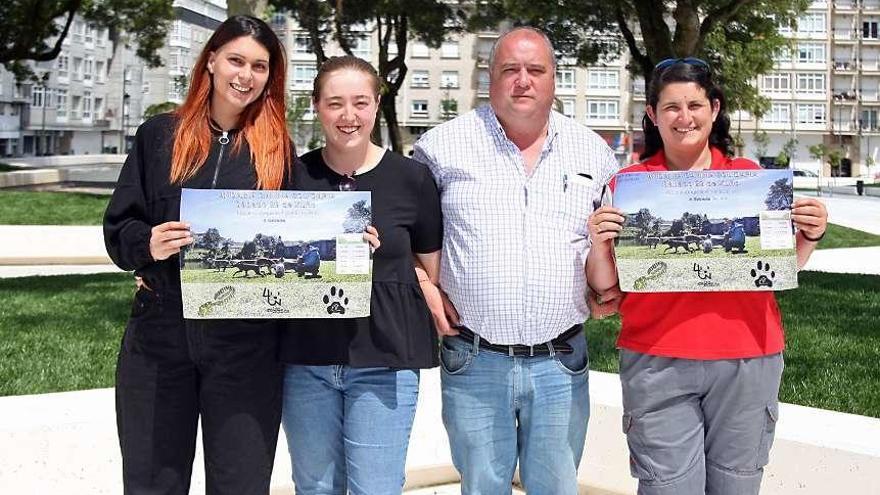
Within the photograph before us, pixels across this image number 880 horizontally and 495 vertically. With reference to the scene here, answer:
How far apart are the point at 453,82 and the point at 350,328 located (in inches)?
2650

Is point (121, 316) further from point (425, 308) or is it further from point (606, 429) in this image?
point (425, 308)

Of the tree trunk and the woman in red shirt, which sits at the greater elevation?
the tree trunk

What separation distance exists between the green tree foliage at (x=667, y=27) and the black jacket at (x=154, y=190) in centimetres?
1303

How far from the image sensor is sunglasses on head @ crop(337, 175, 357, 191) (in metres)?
2.96

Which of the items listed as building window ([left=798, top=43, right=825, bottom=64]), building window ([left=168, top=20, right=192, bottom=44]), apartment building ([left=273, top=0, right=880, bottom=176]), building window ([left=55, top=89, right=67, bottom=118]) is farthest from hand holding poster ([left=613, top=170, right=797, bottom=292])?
building window ([left=168, top=20, right=192, bottom=44])

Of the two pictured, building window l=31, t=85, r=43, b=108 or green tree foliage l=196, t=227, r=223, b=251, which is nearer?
green tree foliage l=196, t=227, r=223, b=251

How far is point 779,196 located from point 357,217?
54.3 inches

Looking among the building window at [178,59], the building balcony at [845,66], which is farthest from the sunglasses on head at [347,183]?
the building window at [178,59]

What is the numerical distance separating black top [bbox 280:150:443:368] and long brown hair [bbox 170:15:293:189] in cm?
11

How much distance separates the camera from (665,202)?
2.97 metres

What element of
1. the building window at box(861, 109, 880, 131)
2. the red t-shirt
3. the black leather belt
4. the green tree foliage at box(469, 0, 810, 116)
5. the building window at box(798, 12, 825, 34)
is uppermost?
the building window at box(798, 12, 825, 34)

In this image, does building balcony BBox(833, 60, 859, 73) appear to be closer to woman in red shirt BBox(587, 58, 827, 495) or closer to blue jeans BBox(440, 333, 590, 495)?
woman in red shirt BBox(587, 58, 827, 495)

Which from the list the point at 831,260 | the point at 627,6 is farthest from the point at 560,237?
the point at 627,6

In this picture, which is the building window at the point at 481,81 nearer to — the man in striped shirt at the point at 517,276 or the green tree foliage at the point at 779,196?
the man in striped shirt at the point at 517,276
